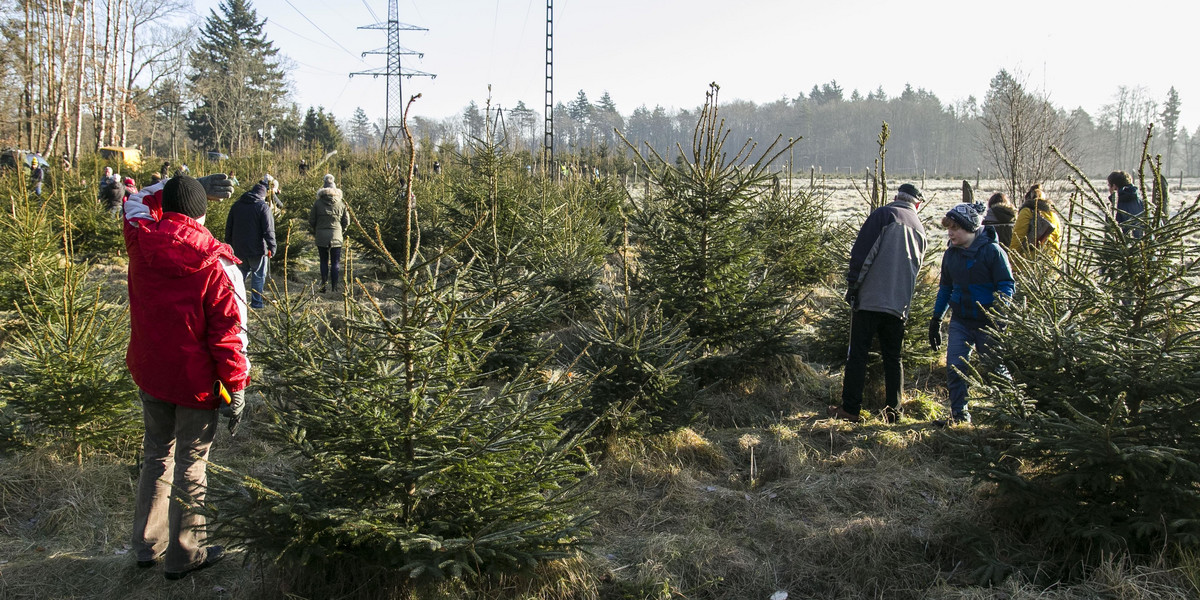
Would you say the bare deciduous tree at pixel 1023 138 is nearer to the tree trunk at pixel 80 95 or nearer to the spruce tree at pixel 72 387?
the spruce tree at pixel 72 387

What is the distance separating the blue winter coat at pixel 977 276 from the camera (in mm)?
5043

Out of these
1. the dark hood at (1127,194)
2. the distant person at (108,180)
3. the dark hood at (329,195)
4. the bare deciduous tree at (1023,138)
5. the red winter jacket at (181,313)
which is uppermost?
the bare deciduous tree at (1023,138)

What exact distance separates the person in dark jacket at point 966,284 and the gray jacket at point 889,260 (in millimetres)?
320

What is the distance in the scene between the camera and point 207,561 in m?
3.33

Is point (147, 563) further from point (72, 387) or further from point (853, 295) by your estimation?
point (853, 295)

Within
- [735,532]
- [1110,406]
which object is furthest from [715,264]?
[1110,406]

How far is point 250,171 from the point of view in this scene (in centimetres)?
1750

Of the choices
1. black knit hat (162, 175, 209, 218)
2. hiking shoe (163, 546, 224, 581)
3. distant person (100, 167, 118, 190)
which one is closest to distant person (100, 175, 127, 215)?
distant person (100, 167, 118, 190)

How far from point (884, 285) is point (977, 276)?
2.33ft

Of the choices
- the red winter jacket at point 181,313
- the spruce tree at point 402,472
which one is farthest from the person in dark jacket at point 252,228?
the spruce tree at point 402,472

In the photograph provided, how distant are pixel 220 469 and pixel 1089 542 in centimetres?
379

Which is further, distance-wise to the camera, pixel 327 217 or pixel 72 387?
pixel 327 217

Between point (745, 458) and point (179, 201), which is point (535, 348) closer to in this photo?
point (745, 458)

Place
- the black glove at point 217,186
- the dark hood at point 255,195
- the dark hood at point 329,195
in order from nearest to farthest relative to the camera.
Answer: the black glove at point 217,186 < the dark hood at point 255,195 < the dark hood at point 329,195
